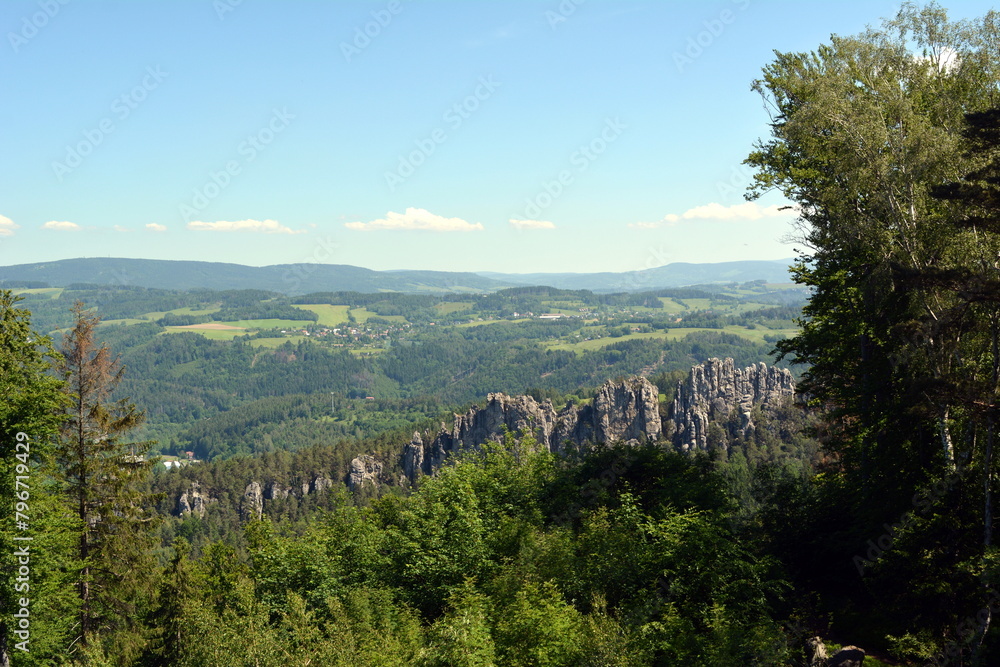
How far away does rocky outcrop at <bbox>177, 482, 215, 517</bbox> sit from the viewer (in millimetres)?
144000

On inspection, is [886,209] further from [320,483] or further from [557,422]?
[320,483]

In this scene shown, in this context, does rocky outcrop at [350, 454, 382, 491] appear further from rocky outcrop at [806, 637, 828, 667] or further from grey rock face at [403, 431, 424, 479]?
rocky outcrop at [806, 637, 828, 667]

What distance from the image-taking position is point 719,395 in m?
148

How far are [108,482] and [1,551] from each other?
5.62 m

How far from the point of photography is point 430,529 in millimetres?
27422

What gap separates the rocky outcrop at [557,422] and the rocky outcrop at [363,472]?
7079mm

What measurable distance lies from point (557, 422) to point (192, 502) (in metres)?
87.5

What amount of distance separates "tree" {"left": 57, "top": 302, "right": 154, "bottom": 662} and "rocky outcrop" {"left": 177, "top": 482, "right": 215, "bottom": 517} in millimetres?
128082

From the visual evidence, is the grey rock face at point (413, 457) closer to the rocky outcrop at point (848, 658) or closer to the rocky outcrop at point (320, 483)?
the rocky outcrop at point (320, 483)

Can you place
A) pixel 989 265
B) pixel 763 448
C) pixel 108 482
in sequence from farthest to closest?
pixel 763 448
pixel 108 482
pixel 989 265

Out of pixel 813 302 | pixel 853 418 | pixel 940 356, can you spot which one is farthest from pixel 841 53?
pixel 853 418

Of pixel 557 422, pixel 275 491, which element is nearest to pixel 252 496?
pixel 275 491

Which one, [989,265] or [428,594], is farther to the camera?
[428,594]

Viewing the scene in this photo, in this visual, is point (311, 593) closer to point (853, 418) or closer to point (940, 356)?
point (940, 356)
